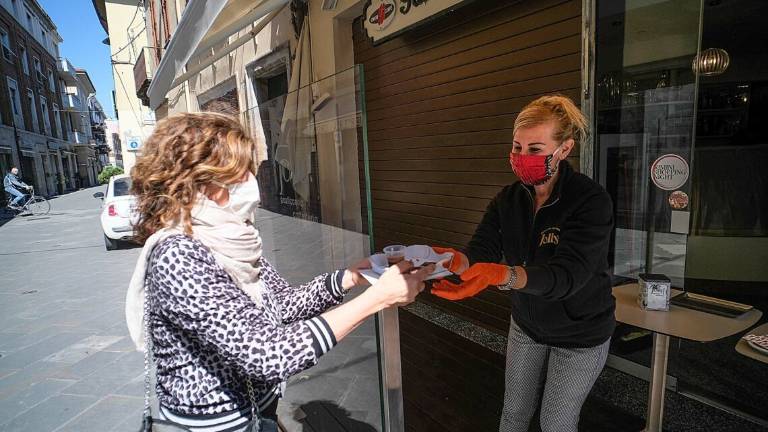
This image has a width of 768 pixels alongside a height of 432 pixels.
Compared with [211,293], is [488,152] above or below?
above

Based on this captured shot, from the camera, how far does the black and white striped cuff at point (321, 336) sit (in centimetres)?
111

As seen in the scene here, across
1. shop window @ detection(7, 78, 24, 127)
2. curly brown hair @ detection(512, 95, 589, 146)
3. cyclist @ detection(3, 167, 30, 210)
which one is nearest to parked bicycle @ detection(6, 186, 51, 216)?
cyclist @ detection(3, 167, 30, 210)

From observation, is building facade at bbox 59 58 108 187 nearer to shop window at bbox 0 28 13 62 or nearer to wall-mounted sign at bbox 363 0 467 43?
shop window at bbox 0 28 13 62

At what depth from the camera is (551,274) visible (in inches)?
58.1

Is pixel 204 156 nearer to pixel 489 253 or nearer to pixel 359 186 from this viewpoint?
pixel 359 186

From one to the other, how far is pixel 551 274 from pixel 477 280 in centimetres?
26

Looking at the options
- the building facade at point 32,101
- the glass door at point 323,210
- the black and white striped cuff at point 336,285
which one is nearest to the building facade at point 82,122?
the building facade at point 32,101

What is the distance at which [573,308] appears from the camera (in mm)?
1660

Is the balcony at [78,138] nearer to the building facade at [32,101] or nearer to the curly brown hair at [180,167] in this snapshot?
the building facade at [32,101]

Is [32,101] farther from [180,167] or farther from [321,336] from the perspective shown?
[321,336]

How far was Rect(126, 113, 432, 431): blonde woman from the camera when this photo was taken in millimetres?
1064

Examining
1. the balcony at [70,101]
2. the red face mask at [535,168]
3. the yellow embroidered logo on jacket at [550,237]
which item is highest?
the balcony at [70,101]

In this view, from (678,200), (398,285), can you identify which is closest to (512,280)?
(398,285)

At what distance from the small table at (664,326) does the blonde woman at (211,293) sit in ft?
4.46
